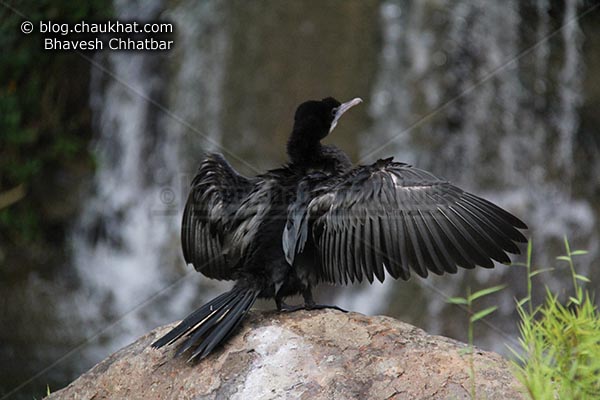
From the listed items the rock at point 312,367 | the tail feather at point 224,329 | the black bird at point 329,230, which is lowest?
the rock at point 312,367

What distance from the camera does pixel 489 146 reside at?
7281 millimetres

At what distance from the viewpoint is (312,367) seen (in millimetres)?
2930

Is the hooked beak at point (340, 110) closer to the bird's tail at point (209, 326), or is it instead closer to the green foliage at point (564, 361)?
the bird's tail at point (209, 326)

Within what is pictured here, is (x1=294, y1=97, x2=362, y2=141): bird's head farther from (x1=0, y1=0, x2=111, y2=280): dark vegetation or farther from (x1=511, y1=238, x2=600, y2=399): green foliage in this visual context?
(x1=0, y1=0, x2=111, y2=280): dark vegetation

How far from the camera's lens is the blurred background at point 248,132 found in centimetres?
705

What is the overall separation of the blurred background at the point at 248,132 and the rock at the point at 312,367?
129 inches

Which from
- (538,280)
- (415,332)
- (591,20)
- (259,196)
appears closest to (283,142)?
(538,280)

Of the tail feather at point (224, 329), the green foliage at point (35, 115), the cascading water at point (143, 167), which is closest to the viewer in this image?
the tail feather at point (224, 329)

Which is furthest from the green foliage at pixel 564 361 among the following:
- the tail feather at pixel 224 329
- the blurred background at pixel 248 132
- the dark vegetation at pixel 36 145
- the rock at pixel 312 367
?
the dark vegetation at pixel 36 145

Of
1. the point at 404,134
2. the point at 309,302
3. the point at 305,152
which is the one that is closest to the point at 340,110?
the point at 305,152

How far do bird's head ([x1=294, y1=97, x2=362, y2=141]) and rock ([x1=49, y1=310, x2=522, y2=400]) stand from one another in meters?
0.88

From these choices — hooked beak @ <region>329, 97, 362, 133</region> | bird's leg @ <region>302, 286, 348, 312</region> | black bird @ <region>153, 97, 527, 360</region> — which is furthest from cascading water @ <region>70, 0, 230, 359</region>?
bird's leg @ <region>302, 286, 348, 312</region>

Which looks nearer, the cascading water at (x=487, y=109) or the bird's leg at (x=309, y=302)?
the bird's leg at (x=309, y=302)

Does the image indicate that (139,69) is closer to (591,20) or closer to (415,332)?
(591,20)
